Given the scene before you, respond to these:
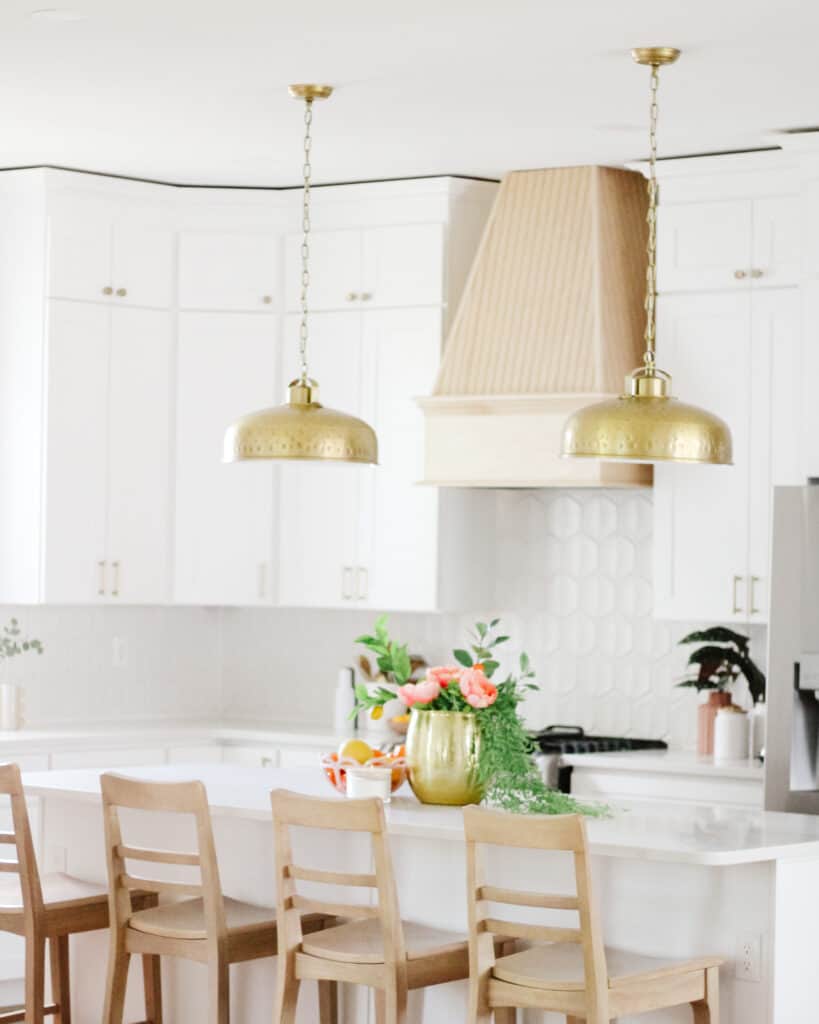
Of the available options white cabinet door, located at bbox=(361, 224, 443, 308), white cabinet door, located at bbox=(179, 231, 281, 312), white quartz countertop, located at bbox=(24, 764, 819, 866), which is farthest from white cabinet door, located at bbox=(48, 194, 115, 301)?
white quartz countertop, located at bbox=(24, 764, 819, 866)

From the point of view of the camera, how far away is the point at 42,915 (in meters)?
4.47

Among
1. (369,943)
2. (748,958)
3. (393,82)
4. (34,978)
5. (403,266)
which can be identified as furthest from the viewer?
(403,266)

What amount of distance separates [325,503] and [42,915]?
2607 millimetres

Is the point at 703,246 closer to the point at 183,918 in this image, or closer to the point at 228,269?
the point at 228,269

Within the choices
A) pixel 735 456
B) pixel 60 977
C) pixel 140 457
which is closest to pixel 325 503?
pixel 140 457

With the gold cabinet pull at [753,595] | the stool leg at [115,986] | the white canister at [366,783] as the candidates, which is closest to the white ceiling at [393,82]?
the gold cabinet pull at [753,595]

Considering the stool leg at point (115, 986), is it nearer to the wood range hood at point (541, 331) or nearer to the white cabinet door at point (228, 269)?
the wood range hood at point (541, 331)

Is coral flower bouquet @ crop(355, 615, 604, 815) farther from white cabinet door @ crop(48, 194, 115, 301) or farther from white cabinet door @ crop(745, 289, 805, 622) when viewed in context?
white cabinet door @ crop(48, 194, 115, 301)

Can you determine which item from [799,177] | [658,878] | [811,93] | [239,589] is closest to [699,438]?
[658,878]

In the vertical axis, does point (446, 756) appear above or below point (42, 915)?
above

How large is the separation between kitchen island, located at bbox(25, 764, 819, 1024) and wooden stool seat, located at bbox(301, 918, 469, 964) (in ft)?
0.44

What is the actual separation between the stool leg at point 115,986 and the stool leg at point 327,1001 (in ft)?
1.51

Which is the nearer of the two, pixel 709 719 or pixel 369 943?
pixel 369 943

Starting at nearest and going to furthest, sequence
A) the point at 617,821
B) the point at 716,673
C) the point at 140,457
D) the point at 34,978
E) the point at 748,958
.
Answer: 1. the point at 748,958
2. the point at 617,821
3. the point at 34,978
4. the point at 716,673
5. the point at 140,457
